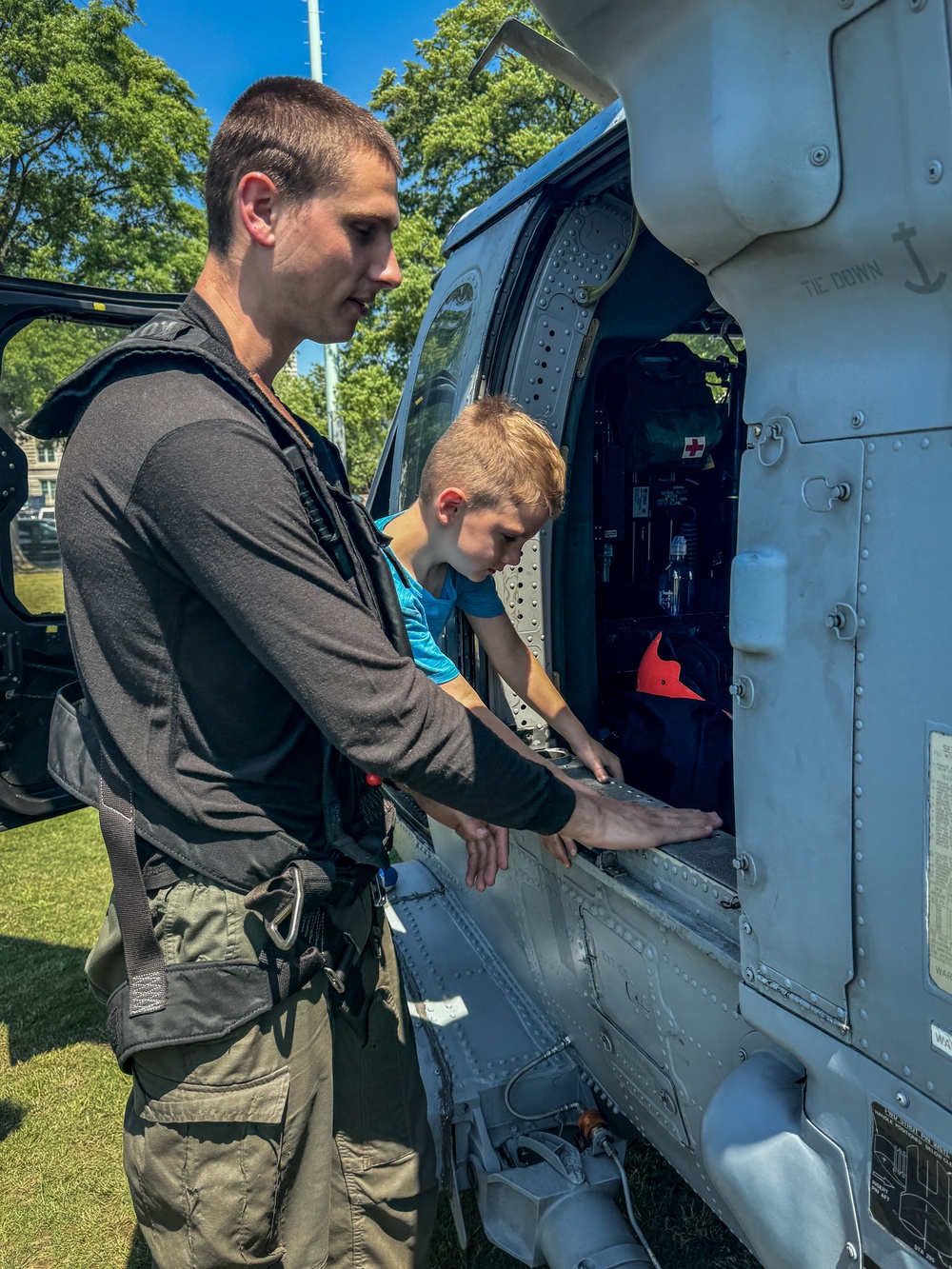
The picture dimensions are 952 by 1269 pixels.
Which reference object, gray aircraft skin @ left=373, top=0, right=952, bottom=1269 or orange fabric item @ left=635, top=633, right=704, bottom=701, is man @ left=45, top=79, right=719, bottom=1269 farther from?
orange fabric item @ left=635, top=633, right=704, bottom=701

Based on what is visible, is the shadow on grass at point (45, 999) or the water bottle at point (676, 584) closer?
the water bottle at point (676, 584)

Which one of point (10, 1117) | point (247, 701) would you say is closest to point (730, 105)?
point (247, 701)

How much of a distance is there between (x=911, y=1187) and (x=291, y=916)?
3.06 feet

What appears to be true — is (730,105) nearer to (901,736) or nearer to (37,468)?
(901,736)

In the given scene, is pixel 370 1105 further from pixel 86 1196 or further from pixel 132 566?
pixel 86 1196

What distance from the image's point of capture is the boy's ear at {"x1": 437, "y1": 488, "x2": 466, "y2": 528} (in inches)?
80.6

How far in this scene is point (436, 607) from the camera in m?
2.27

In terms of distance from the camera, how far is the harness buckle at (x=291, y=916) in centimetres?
138

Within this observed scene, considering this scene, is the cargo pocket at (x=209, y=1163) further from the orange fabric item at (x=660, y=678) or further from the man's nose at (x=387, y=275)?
the orange fabric item at (x=660, y=678)

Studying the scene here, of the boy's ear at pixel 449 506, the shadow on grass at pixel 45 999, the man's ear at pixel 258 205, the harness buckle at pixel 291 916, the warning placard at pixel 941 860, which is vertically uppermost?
the man's ear at pixel 258 205

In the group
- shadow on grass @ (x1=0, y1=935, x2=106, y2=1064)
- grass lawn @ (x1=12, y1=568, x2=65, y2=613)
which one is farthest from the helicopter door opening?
shadow on grass @ (x1=0, y1=935, x2=106, y2=1064)

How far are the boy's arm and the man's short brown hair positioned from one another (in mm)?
1204

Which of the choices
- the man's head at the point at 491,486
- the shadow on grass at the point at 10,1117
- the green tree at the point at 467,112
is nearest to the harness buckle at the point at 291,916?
the man's head at the point at 491,486

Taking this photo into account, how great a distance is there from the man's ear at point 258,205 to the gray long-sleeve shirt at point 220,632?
0.52 feet
